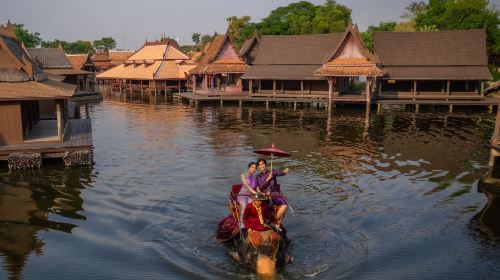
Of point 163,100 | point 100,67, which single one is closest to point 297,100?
point 163,100

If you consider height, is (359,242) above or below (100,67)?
below

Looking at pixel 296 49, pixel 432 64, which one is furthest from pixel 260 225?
pixel 296 49

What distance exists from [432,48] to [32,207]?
3702 centimetres

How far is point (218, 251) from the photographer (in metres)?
11.4

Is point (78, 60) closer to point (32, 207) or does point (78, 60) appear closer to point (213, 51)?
point (213, 51)

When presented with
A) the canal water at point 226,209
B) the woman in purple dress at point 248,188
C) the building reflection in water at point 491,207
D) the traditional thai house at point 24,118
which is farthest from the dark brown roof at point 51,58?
the building reflection in water at point 491,207

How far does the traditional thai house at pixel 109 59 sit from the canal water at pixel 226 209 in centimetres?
6685

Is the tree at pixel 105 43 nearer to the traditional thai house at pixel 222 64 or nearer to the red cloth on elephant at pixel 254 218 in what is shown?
the traditional thai house at pixel 222 64

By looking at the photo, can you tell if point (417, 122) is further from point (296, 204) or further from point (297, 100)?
point (296, 204)

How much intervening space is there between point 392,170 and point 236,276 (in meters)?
11.1

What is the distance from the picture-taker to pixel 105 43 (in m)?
156

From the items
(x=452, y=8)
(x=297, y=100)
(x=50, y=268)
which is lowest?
(x=50, y=268)

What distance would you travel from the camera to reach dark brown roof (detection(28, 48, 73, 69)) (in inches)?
1847

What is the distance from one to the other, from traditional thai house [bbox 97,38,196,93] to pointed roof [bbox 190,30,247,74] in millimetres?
9129
